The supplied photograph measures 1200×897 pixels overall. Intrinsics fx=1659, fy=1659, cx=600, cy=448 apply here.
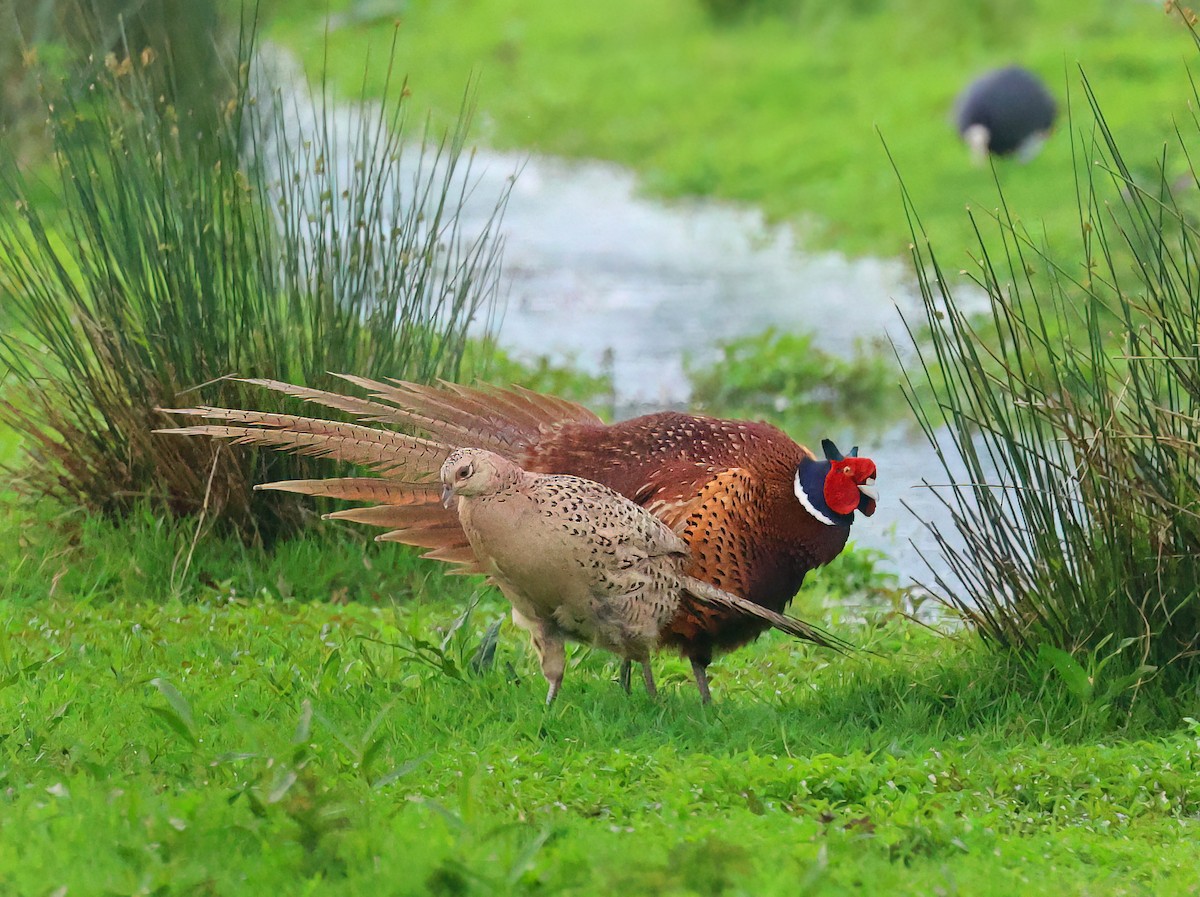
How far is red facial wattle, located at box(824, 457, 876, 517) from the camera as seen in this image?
3.78 metres

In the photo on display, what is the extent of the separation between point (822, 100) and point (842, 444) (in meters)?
6.51

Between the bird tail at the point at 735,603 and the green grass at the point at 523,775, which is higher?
the bird tail at the point at 735,603

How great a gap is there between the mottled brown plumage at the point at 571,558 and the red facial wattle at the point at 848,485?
0.98ft

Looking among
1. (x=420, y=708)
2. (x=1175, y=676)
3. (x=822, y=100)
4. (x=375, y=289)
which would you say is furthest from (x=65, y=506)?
(x=822, y=100)

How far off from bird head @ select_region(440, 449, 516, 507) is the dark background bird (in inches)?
296

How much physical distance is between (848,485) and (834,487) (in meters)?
0.03

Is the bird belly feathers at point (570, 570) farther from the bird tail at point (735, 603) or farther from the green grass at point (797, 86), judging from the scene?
the green grass at point (797, 86)

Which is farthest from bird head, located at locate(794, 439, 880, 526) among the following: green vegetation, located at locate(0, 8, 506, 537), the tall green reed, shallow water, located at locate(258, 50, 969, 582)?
shallow water, located at locate(258, 50, 969, 582)

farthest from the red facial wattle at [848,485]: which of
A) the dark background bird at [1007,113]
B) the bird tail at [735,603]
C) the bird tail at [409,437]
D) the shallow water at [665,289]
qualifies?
the dark background bird at [1007,113]

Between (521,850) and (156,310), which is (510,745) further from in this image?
(156,310)

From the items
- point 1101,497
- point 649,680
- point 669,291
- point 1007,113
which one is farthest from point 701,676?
point 1007,113

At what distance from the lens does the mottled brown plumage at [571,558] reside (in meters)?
Answer: 3.49

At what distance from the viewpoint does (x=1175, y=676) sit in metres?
3.86

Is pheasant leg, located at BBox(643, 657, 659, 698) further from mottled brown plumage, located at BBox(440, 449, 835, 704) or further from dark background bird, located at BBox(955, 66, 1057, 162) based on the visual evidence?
dark background bird, located at BBox(955, 66, 1057, 162)
